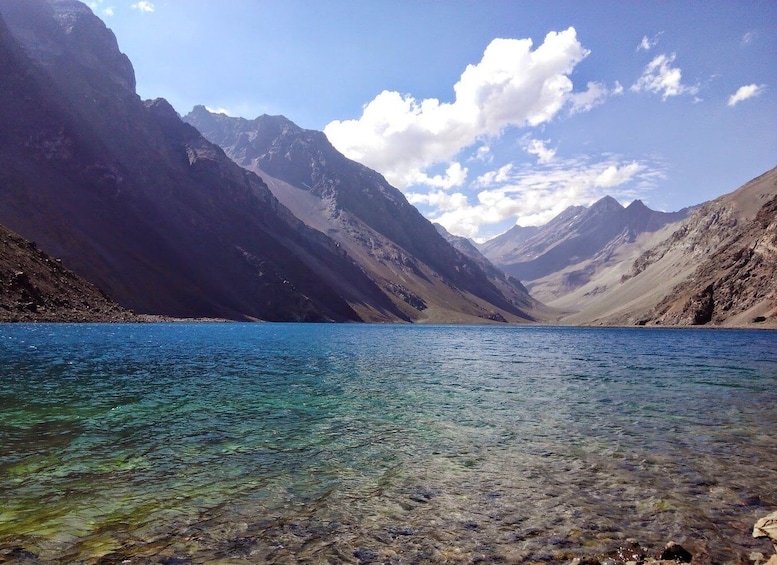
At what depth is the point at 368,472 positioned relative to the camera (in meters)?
14.3

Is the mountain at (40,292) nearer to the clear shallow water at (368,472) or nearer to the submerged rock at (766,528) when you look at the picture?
the clear shallow water at (368,472)

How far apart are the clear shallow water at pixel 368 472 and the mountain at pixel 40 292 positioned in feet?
253

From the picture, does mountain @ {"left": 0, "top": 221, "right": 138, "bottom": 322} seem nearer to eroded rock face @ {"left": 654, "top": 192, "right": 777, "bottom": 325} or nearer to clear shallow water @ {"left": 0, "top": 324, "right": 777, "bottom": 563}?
clear shallow water @ {"left": 0, "top": 324, "right": 777, "bottom": 563}

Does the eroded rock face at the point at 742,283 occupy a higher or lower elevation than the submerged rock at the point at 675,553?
higher

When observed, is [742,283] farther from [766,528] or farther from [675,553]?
[675,553]

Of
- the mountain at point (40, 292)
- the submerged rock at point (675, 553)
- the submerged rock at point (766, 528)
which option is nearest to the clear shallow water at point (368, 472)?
the submerged rock at point (766, 528)

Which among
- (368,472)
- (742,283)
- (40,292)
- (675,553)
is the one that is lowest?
(368,472)

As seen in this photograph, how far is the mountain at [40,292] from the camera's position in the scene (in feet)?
292

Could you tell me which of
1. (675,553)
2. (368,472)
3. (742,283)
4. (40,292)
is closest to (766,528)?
(675,553)

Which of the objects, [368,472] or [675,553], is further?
[368,472]

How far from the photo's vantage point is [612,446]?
56.6ft

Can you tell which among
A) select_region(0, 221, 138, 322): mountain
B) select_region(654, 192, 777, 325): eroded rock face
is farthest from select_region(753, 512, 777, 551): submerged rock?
select_region(654, 192, 777, 325): eroded rock face

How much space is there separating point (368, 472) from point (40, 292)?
367ft

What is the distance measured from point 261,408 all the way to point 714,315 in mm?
212644
